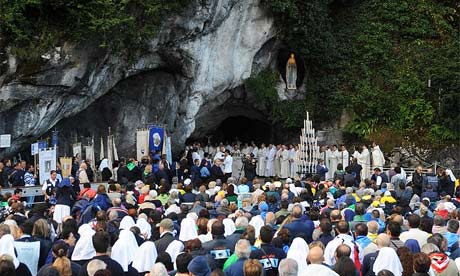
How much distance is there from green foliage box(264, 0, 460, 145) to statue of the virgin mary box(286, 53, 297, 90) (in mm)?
624

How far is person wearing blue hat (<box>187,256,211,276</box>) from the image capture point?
862 centimetres

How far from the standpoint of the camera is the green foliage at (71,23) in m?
21.9

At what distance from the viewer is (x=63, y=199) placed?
16.2m

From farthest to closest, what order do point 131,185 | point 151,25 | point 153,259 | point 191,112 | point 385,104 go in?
point 385,104 < point 191,112 < point 151,25 < point 131,185 < point 153,259

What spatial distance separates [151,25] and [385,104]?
1120 centimetres

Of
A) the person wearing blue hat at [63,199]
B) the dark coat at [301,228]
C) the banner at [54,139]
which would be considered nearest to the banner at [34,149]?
the banner at [54,139]

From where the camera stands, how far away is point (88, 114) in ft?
91.3

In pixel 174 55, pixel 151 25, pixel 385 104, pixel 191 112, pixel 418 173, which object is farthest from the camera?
pixel 385 104

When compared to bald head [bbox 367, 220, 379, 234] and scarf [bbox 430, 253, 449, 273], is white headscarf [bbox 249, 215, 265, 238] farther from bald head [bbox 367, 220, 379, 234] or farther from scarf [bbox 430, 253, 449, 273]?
scarf [bbox 430, 253, 449, 273]

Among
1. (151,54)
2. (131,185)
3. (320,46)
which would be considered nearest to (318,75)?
(320,46)

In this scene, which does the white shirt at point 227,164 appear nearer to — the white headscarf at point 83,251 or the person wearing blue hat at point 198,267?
the white headscarf at point 83,251

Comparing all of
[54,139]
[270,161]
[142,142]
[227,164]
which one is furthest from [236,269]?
[270,161]

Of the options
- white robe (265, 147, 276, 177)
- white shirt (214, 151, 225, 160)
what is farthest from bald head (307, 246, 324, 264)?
white robe (265, 147, 276, 177)

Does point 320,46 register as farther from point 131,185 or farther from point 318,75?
point 131,185
